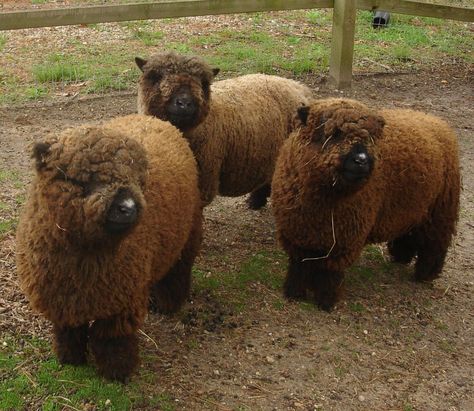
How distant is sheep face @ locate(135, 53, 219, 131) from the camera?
256 inches

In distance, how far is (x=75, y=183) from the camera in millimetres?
4184

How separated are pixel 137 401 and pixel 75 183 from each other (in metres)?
1.78

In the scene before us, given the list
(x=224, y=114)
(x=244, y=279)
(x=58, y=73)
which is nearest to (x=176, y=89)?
(x=224, y=114)

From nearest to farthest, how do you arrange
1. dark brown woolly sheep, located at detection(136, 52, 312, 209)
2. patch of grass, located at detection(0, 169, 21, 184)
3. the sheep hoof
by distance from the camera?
1. the sheep hoof
2. dark brown woolly sheep, located at detection(136, 52, 312, 209)
3. patch of grass, located at detection(0, 169, 21, 184)

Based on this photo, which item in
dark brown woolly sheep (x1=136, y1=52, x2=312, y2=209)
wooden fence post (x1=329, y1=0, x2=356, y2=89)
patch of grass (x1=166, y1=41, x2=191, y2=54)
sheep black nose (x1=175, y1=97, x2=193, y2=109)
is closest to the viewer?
sheep black nose (x1=175, y1=97, x2=193, y2=109)

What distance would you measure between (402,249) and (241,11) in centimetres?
529

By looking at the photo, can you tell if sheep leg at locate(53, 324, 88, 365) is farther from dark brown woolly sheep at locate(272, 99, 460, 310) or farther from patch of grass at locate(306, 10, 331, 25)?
patch of grass at locate(306, 10, 331, 25)

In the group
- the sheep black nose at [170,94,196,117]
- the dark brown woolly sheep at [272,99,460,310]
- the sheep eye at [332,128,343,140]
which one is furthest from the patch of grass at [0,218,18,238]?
the sheep eye at [332,128,343,140]

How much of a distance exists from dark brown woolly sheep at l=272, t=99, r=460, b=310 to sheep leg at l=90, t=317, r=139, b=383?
76.3 inches

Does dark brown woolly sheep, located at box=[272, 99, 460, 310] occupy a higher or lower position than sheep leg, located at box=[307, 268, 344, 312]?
higher

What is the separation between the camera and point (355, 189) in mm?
5680

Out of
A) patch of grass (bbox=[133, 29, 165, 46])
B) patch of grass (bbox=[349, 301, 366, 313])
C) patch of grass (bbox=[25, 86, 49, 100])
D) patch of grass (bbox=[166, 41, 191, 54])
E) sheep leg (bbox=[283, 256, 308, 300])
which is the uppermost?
patch of grass (bbox=[133, 29, 165, 46])

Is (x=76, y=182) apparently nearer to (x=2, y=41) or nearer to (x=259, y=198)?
(x=259, y=198)

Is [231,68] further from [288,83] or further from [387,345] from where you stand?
[387,345]
